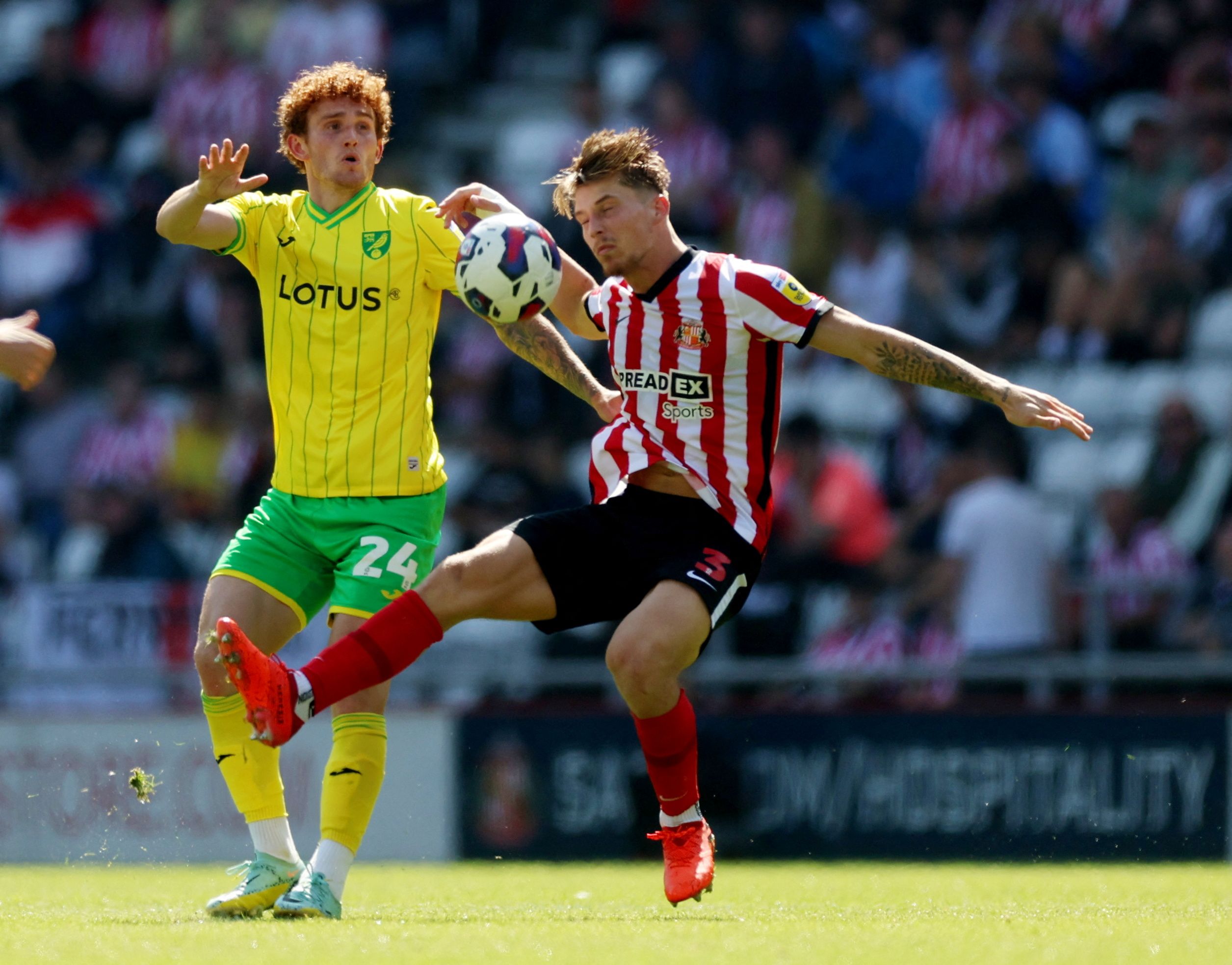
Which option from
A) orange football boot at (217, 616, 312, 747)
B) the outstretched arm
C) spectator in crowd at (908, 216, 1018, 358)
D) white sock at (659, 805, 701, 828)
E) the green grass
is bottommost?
the green grass

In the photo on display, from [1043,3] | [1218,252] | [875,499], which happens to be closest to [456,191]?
[875,499]

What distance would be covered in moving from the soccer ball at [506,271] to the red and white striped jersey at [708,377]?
1.35 feet

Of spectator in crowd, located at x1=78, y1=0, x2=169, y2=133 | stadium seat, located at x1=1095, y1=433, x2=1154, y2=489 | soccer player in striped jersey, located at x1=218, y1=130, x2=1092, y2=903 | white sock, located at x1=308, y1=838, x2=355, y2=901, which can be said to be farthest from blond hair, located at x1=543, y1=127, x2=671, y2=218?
spectator in crowd, located at x1=78, y1=0, x2=169, y2=133

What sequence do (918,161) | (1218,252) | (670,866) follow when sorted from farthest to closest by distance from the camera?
(918,161)
(1218,252)
(670,866)

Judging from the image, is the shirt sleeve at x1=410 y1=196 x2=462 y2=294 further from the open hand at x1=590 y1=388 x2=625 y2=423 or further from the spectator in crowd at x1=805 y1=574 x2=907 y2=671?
the spectator in crowd at x1=805 y1=574 x2=907 y2=671

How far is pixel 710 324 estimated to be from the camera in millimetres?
5730

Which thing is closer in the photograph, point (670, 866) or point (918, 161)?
point (670, 866)

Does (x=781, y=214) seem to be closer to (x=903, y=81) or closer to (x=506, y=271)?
(x=903, y=81)

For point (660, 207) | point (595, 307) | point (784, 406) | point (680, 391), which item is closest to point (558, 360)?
point (595, 307)

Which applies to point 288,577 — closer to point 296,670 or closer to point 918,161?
point 296,670

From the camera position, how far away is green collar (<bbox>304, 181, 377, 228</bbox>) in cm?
582

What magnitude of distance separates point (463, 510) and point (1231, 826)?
4.89 m

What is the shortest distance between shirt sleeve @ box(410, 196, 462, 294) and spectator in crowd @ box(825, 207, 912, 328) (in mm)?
6615

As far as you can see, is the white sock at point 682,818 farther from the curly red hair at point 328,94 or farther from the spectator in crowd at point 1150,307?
the spectator in crowd at point 1150,307
